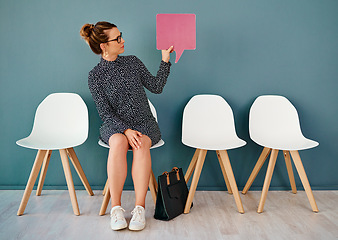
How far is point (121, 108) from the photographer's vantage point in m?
2.20

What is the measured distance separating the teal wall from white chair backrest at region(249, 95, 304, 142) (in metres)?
0.09

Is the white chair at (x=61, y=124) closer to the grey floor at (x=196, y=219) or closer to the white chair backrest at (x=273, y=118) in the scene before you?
the grey floor at (x=196, y=219)

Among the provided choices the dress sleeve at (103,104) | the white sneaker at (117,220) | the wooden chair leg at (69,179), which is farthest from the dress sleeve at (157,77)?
the white sneaker at (117,220)

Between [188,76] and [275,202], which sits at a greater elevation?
[188,76]

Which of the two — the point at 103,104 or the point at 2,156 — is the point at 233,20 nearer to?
the point at 103,104

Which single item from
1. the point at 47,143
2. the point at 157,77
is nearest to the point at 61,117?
the point at 47,143

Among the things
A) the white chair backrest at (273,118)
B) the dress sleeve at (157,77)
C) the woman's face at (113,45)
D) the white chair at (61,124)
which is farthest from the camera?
the white chair backrest at (273,118)

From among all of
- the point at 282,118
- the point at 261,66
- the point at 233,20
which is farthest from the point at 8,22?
the point at 282,118

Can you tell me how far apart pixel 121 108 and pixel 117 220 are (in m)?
0.71

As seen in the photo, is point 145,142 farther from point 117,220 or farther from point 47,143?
point 47,143

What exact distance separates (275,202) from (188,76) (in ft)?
3.68

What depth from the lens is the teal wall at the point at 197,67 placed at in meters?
2.51

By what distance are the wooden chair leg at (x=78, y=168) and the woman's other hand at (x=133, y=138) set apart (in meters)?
0.54

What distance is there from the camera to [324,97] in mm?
2605
